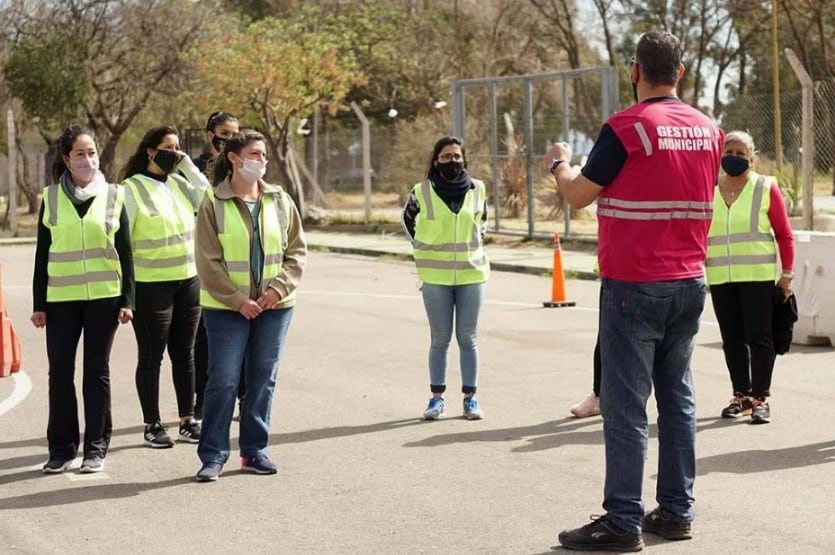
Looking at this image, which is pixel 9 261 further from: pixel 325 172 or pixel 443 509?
pixel 443 509

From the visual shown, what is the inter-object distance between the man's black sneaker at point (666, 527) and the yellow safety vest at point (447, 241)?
3.49 metres

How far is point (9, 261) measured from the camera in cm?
2553

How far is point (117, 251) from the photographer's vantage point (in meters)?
8.52

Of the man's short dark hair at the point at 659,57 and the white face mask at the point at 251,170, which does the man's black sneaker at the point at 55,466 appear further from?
the man's short dark hair at the point at 659,57

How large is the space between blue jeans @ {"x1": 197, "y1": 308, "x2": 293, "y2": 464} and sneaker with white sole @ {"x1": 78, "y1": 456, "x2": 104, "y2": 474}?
2.03 feet

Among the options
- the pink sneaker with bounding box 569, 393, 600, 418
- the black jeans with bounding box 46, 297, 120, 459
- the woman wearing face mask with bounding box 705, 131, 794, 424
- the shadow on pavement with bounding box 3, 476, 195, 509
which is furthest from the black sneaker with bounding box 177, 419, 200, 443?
the woman wearing face mask with bounding box 705, 131, 794, 424

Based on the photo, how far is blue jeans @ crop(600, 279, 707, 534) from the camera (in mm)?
6422

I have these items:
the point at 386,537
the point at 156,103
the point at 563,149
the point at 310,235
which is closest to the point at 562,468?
the point at 386,537

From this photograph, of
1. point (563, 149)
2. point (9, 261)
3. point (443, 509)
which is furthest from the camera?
point (9, 261)

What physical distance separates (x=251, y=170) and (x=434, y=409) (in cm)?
246

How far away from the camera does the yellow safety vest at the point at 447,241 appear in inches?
392

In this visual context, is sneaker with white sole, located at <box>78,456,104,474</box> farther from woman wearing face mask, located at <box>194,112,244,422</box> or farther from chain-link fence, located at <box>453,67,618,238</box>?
chain-link fence, located at <box>453,67,618,238</box>

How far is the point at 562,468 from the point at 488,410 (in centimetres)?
198

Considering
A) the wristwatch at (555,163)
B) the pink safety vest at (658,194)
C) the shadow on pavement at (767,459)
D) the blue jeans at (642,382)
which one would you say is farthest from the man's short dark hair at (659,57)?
the shadow on pavement at (767,459)
